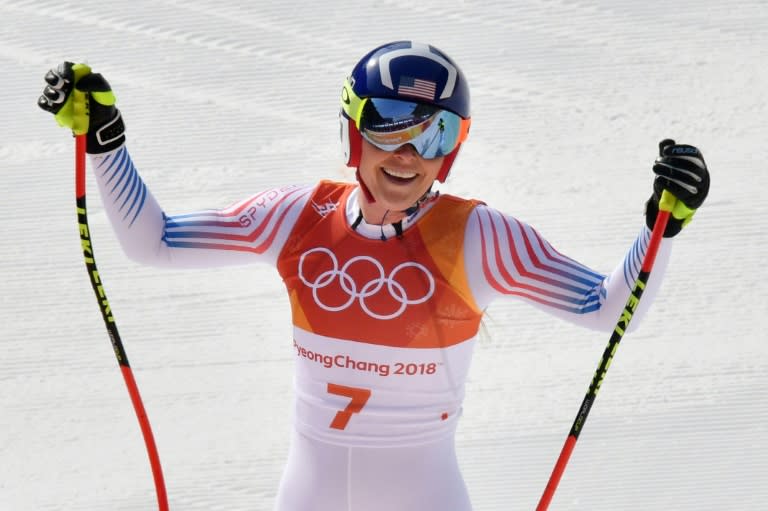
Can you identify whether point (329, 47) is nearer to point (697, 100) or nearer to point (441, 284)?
point (697, 100)

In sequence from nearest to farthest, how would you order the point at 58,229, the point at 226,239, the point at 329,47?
the point at 226,239 → the point at 58,229 → the point at 329,47

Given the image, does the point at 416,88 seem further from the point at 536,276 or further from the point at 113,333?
the point at 113,333

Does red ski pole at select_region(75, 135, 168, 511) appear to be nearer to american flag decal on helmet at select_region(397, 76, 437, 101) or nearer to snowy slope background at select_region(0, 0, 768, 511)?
american flag decal on helmet at select_region(397, 76, 437, 101)

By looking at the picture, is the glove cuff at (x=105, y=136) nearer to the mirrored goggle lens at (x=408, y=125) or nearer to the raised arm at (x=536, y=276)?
the mirrored goggle lens at (x=408, y=125)

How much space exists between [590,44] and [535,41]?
159 mm

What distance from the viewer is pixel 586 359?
129 inches

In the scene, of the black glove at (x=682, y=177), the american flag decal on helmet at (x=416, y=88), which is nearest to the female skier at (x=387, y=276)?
the american flag decal on helmet at (x=416, y=88)

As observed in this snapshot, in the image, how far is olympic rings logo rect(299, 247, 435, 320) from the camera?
2.24 metres

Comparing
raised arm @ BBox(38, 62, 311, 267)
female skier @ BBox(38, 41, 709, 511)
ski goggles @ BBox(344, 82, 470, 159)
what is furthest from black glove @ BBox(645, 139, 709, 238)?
raised arm @ BBox(38, 62, 311, 267)

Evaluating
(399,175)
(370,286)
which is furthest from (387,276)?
(399,175)

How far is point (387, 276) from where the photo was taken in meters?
2.25

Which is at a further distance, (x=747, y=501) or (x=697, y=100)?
(x=697, y=100)

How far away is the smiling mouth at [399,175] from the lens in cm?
223

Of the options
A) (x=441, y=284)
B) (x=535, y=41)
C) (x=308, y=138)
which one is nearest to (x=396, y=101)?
(x=441, y=284)
